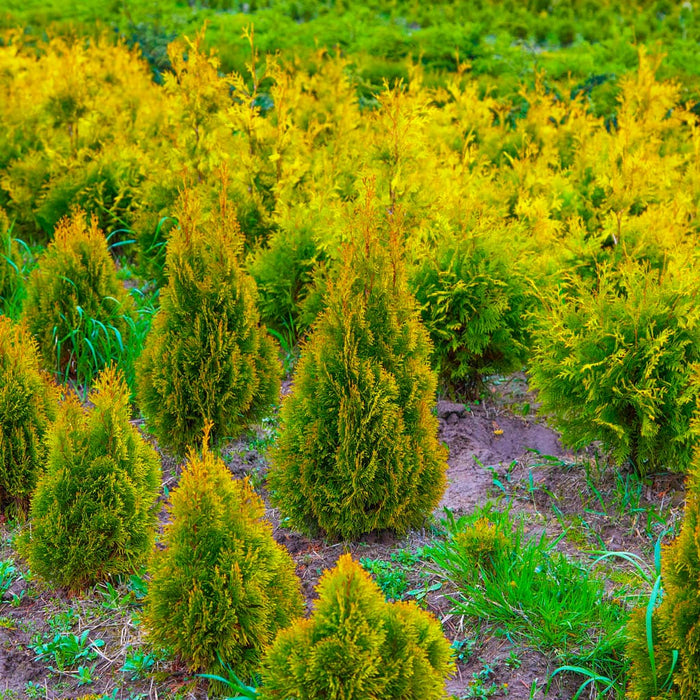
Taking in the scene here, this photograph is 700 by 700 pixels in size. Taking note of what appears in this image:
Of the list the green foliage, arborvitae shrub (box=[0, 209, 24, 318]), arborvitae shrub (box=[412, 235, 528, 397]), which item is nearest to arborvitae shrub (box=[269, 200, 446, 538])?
the green foliage

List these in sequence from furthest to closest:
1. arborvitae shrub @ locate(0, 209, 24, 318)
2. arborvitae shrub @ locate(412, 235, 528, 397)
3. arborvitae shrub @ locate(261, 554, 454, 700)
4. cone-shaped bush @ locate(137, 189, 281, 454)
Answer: arborvitae shrub @ locate(0, 209, 24, 318)
arborvitae shrub @ locate(412, 235, 528, 397)
cone-shaped bush @ locate(137, 189, 281, 454)
arborvitae shrub @ locate(261, 554, 454, 700)

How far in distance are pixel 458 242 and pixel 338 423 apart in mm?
1886

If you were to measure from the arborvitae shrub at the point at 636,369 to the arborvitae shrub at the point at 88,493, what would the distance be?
2165mm

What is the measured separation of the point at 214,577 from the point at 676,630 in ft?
5.11

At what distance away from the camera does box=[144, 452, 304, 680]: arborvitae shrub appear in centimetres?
293

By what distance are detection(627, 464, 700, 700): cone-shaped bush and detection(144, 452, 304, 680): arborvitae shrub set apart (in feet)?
4.24

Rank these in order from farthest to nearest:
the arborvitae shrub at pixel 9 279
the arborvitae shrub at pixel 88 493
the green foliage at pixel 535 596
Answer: the arborvitae shrub at pixel 9 279
the arborvitae shrub at pixel 88 493
the green foliage at pixel 535 596

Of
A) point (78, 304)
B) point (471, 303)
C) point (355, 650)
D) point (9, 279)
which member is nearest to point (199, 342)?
point (78, 304)

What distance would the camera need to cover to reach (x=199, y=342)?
4.29 meters

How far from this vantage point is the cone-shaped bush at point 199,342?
14.0ft

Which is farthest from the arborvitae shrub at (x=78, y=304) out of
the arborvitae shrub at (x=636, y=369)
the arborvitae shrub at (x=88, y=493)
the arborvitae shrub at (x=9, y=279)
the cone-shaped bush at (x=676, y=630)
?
the cone-shaped bush at (x=676, y=630)

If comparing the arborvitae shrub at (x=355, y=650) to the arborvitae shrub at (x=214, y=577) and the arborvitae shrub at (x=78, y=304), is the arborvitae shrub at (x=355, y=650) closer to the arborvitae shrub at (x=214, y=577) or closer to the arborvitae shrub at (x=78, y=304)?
the arborvitae shrub at (x=214, y=577)

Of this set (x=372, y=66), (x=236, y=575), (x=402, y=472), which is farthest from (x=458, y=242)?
(x=372, y=66)

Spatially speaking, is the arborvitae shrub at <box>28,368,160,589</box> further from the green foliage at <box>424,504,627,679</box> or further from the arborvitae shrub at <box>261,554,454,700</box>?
the green foliage at <box>424,504,627,679</box>
